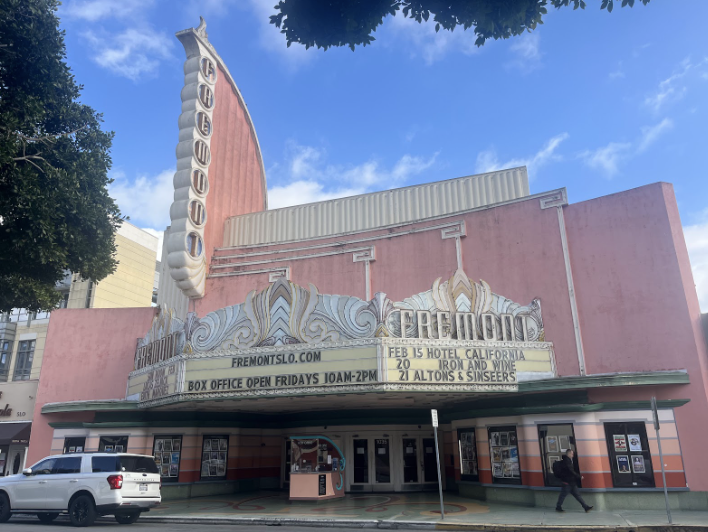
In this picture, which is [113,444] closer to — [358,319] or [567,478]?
[358,319]

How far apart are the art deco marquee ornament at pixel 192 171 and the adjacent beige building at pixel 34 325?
4.45 meters

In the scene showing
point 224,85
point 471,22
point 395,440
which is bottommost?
point 395,440

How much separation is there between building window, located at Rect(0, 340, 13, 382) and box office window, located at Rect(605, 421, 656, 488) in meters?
29.3

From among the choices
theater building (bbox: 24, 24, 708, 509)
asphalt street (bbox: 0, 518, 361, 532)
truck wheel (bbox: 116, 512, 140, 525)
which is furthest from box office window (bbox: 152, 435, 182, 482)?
asphalt street (bbox: 0, 518, 361, 532)

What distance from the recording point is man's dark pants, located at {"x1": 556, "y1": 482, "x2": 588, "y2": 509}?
13344mm

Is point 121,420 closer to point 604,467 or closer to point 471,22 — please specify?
point 604,467

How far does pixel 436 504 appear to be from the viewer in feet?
51.3

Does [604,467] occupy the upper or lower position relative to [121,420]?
lower

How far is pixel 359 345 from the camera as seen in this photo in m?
13.7

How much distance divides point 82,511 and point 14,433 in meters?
12.2

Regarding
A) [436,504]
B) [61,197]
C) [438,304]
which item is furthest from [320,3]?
[436,504]

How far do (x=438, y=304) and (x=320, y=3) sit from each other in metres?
8.31

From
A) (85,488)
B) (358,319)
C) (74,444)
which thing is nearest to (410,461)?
(358,319)

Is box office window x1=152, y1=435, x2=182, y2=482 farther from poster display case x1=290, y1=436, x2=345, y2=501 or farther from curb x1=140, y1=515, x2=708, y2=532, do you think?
poster display case x1=290, y1=436, x2=345, y2=501
